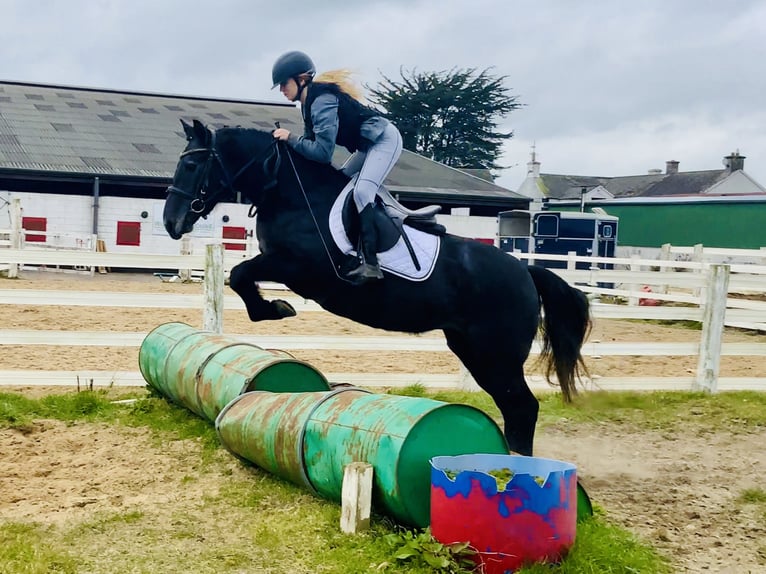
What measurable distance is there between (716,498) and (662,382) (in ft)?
11.8

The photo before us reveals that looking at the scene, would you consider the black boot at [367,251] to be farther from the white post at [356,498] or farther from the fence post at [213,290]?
the fence post at [213,290]

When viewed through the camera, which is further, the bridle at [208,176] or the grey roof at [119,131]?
the grey roof at [119,131]

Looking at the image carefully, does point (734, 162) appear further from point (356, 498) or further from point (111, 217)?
point (356, 498)

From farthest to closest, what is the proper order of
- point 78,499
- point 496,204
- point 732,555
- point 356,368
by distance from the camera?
point 496,204
point 356,368
point 78,499
point 732,555

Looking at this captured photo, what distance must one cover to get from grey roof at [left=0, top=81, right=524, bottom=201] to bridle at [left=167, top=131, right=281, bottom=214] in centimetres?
1646

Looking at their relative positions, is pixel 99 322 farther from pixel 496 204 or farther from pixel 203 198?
pixel 496 204

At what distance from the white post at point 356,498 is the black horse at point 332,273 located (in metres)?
1.21

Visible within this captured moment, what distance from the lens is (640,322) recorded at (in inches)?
566

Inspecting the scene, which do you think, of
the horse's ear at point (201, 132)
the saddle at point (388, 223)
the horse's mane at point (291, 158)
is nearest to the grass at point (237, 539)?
the saddle at point (388, 223)

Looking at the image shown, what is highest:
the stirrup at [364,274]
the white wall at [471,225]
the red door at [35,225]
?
the white wall at [471,225]

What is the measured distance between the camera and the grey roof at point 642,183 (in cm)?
4703

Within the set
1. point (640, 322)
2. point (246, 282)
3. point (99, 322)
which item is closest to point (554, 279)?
point (246, 282)

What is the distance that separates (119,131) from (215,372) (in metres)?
21.9

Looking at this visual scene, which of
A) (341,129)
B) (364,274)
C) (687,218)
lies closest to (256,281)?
(364,274)
